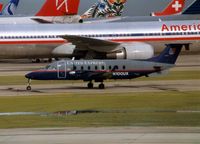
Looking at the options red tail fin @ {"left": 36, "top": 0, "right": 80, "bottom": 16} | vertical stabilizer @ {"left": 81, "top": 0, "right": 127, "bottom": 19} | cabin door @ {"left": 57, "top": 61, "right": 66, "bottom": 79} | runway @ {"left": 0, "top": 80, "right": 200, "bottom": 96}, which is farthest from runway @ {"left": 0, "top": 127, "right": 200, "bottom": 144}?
vertical stabilizer @ {"left": 81, "top": 0, "right": 127, "bottom": 19}

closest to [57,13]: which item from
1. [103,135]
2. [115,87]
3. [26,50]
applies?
[26,50]

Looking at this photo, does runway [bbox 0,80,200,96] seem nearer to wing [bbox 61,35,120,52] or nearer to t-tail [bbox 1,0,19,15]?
wing [bbox 61,35,120,52]

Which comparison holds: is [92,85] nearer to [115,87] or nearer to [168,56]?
[115,87]

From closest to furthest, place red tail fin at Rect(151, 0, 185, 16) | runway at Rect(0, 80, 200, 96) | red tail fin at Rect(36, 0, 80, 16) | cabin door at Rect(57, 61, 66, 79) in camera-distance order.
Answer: runway at Rect(0, 80, 200, 96) < cabin door at Rect(57, 61, 66, 79) < red tail fin at Rect(36, 0, 80, 16) < red tail fin at Rect(151, 0, 185, 16)

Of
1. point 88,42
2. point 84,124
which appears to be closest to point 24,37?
point 88,42

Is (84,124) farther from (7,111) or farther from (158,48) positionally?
(158,48)

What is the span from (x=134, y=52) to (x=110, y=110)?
1096 inches

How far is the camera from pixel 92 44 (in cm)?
6138

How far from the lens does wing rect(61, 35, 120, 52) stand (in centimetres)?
6050

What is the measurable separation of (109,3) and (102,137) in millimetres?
166760

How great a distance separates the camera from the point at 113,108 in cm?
3378

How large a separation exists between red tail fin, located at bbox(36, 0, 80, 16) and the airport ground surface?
4387 centimetres

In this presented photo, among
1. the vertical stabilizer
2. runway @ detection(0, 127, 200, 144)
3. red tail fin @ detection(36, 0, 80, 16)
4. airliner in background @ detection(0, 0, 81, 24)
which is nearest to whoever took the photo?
runway @ detection(0, 127, 200, 144)

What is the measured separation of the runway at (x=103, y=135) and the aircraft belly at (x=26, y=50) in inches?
1457
